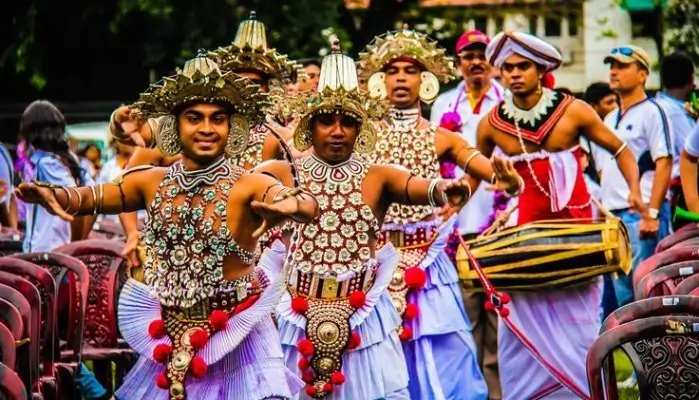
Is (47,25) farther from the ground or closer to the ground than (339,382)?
farther from the ground

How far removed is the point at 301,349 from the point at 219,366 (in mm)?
1158

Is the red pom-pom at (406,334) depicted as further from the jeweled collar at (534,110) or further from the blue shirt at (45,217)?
the blue shirt at (45,217)

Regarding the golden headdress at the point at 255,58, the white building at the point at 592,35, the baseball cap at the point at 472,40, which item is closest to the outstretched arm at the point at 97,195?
the golden headdress at the point at 255,58

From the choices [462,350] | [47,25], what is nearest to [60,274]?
[462,350]

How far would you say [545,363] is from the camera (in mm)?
11172

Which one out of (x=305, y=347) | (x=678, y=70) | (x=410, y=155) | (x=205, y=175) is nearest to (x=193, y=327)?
(x=205, y=175)

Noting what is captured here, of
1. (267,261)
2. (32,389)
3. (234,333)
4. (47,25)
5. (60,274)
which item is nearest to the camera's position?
(234,333)

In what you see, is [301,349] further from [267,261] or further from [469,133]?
[469,133]

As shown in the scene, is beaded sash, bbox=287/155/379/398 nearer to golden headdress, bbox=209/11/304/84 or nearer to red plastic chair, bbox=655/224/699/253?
red plastic chair, bbox=655/224/699/253

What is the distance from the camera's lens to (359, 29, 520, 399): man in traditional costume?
1048 cm

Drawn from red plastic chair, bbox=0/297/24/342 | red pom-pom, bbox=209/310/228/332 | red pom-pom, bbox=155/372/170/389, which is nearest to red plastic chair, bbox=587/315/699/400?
red pom-pom, bbox=209/310/228/332

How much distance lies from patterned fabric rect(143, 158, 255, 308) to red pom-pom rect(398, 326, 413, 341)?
8.03 ft

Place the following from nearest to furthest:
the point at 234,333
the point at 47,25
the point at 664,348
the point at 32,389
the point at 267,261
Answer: the point at 664,348, the point at 234,333, the point at 32,389, the point at 267,261, the point at 47,25

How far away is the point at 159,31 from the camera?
26547 mm
